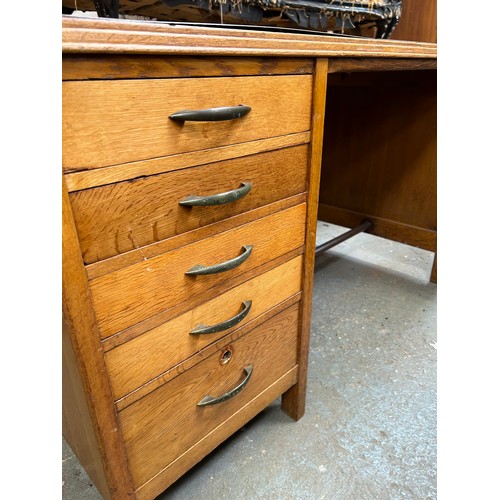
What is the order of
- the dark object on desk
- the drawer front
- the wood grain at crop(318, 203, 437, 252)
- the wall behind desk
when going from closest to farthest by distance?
the drawer front, the dark object on desk, the wall behind desk, the wood grain at crop(318, 203, 437, 252)

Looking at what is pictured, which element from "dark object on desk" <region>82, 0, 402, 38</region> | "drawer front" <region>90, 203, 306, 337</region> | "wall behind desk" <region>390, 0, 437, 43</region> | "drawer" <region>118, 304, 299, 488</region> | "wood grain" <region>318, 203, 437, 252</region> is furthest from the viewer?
"wood grain" <region>318, 203, 437, 252</region>

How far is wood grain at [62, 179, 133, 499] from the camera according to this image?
44 cm

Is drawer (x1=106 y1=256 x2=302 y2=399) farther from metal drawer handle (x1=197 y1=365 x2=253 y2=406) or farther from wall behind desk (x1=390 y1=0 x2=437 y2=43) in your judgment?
wall behind desk (x1=390 y1=0 x2=437 y2=43)

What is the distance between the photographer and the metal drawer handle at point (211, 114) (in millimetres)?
471

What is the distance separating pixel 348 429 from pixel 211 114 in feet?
2.67

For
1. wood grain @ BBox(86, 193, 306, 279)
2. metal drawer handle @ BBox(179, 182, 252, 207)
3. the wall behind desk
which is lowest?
wood grain @ BBox(86, 193, 306, 279)

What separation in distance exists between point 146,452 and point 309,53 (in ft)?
2.24

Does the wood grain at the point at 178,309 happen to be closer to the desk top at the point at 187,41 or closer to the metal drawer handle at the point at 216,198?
the metal drawer handle at the point at 216,198

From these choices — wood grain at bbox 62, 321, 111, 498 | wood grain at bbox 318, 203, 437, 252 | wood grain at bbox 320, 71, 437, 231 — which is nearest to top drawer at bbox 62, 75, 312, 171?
wood grain at bbox 62, 321, 111, 498

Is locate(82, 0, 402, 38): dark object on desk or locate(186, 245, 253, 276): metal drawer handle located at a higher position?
locate(82, 0, 402, 38): dark object on desk

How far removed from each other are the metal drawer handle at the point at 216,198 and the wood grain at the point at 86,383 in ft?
0.51

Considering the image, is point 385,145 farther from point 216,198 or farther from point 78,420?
point 78,420

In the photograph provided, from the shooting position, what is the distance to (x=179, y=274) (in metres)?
0.56

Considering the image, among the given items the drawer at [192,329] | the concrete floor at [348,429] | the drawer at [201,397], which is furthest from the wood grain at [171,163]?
the concrete floor at [348,429]
